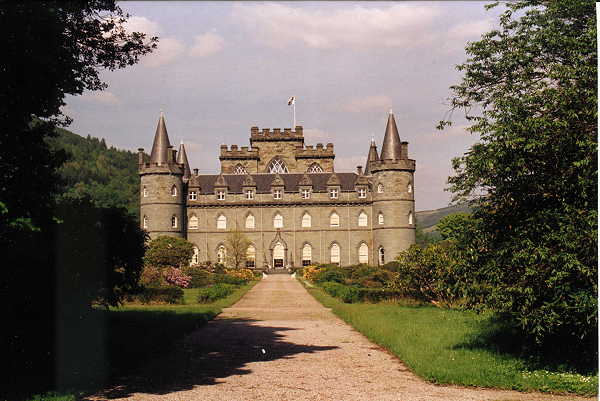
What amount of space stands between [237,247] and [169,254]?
1335 cm

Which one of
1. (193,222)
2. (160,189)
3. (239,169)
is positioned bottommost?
(193,222)

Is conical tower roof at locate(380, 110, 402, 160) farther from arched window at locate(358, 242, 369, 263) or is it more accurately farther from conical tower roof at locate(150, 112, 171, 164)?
conical tower roof at locate(150, 112, 171, 164)

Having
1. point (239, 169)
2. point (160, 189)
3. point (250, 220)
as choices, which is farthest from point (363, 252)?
point (160, 189)

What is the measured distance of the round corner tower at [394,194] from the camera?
187 feet

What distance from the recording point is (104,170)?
121438mm

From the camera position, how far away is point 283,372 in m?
9.97

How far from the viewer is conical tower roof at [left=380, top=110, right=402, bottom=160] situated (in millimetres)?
57438

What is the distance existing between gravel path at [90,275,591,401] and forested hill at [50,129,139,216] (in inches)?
3046

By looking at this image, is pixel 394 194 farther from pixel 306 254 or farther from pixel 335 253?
pixel 306 254

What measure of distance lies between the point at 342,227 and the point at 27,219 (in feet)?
180

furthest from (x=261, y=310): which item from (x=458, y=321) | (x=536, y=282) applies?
(x=536, y=282)

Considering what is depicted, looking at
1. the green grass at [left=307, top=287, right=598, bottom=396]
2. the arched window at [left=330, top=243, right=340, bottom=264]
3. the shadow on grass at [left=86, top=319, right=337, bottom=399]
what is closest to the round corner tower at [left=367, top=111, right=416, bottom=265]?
the arched window at [left=330, top=243, right=340, bottom=264]

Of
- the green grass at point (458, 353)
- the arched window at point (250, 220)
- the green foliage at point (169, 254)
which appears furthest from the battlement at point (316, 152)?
the green grass at point (458, 353)

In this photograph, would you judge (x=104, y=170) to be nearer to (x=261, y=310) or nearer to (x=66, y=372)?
(x=261, y=310)
